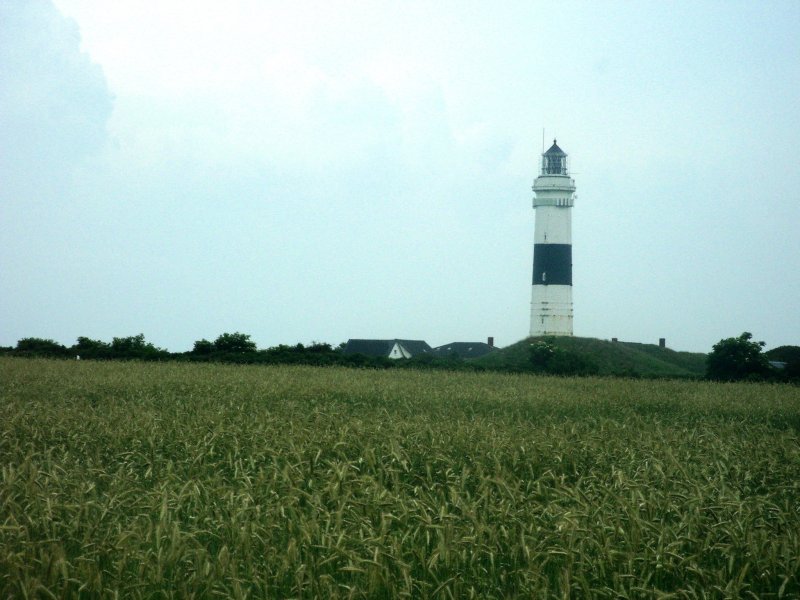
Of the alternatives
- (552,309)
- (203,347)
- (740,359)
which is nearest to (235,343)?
(203,347)

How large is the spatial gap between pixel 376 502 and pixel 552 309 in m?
59.5

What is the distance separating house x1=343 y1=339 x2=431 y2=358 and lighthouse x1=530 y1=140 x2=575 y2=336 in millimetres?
15467

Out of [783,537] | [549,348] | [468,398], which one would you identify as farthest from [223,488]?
[549,348]

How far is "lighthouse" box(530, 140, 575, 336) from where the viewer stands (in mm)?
64875

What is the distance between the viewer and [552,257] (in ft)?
215

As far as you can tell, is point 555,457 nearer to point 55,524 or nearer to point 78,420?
point 55,524

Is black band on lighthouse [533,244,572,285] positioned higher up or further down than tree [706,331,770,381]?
higher up

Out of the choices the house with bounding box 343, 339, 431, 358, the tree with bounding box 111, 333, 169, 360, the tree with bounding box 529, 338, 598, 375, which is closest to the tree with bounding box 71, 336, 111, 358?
the tree with bounding box 111, 333, 169, 360

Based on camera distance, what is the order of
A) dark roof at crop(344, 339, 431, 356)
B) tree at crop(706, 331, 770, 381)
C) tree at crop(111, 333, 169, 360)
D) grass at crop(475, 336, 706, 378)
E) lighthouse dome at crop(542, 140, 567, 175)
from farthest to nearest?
dark roof at crop(344, 339, 431, 356) → lighthouse dome at crop(542, 140, 567, 175) → grass at crop(475, 336, 706, 378) → tree at crop(706, 331, 770, 381) → tree at crop(111, 333, 169, 360)

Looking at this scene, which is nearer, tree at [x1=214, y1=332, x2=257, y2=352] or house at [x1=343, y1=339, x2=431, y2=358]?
tree at [x1=214, y1=332, x2=257, y2=352]

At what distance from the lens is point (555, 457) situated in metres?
10.1

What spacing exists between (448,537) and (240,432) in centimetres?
622

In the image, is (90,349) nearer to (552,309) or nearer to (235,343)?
(235,343)

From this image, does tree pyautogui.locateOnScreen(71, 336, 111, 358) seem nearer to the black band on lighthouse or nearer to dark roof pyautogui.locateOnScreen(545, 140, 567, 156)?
the black band on lighthouse
